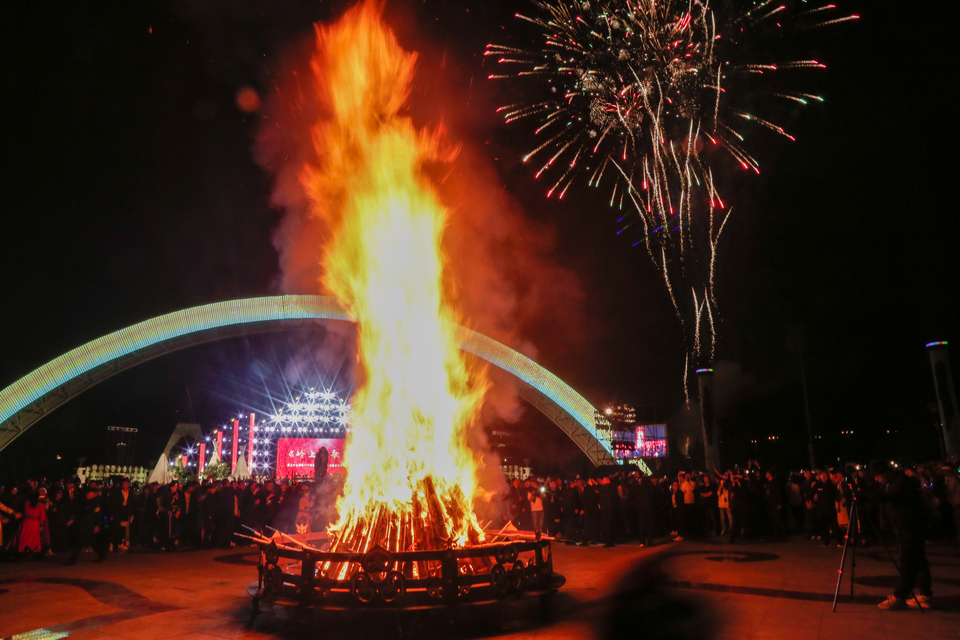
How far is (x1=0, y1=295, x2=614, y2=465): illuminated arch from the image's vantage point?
25797mm

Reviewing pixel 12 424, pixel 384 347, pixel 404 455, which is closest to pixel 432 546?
pixel 404 455

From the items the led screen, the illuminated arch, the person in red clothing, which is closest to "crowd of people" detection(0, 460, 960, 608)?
the person in red clothing

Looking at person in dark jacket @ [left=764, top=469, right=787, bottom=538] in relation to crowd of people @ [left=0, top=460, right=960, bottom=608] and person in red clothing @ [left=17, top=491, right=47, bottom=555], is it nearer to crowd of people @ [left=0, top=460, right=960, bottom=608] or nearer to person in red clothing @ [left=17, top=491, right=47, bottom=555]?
crowd of people @ [left=0, top=460, right=960, bottom=608]

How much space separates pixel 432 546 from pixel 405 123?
23.2 feet

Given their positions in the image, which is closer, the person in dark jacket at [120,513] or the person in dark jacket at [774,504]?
the person in dark jacket at [120,513]

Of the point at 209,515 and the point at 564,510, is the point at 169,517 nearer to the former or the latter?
the point at 209,515

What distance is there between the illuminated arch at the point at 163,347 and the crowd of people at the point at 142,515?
32.4ft

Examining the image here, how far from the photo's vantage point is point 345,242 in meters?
10.1

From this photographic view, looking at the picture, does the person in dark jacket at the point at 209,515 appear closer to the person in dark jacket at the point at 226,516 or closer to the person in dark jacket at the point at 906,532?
the person in dark jacket at the point at 226,516

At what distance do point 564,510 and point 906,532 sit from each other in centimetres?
1049

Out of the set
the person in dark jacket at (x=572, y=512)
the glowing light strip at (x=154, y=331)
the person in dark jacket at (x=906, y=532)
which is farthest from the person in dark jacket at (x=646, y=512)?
the glowing light strip at (x=154, y=331)

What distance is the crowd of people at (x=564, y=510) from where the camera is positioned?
516 inches

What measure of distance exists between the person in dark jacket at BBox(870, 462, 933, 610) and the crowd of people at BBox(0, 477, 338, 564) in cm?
1131

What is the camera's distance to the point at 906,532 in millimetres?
6969
